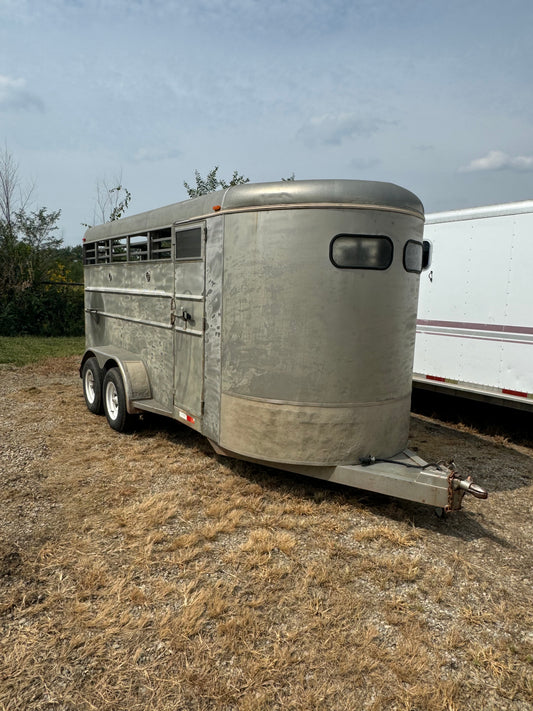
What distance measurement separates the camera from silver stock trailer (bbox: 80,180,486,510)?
4.07 metres

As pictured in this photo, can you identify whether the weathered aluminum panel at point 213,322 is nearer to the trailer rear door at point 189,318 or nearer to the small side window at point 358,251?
the trailer rear door at point 189,318

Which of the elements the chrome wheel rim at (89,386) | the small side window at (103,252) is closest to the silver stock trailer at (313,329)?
the small side window at (103,252)

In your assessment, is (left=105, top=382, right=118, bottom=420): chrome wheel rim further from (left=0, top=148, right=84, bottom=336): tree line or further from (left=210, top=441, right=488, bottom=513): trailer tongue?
(left=0, top=148, right=84, bottom=336): tree line

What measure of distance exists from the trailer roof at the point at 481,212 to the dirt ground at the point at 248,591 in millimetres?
3160

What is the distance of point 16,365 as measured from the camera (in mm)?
11133

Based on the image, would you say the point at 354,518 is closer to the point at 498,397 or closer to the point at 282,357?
the point at 282,357

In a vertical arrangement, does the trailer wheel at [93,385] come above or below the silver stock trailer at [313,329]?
below

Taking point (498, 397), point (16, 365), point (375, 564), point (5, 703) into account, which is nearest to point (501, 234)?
point (498, 397)

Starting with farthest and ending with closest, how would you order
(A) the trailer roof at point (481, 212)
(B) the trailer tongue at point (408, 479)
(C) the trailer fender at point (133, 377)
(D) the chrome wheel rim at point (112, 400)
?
(D) the chrome wheel rim at point (112, 400), (A) the trailer roof at point (481, 212), (C) the trailer fender at point (133, 377), (B) the trailer tongue at point (408, 479)

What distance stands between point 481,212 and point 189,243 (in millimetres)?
3917

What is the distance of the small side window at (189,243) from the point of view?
485cm

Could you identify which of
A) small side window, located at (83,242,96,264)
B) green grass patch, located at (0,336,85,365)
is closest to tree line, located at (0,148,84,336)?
green grass patch, located at (0,336,85,365)

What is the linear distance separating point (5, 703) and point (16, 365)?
9858 mm

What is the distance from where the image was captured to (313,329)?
4156 millimetres
